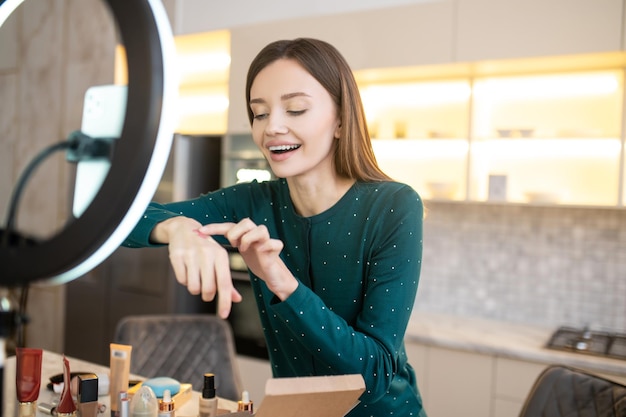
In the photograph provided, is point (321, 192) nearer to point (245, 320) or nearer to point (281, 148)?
point (281, 148)

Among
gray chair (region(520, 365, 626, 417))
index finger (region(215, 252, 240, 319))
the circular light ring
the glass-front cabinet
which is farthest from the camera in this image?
the glass-front cabinet

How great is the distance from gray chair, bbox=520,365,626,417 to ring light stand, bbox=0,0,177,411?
1.20 metres

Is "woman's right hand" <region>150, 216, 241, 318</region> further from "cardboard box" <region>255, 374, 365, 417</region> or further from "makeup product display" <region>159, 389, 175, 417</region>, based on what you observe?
"makeup product display" <region>159, 389, 175, 417</region>

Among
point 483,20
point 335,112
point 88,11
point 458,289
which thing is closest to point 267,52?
point 335,112

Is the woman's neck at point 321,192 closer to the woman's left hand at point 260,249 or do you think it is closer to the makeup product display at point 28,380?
the woman's left hand at point 260,249

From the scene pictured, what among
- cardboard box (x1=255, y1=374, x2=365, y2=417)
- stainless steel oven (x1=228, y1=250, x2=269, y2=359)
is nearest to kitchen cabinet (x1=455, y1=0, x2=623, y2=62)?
stainless steel oven (x1=228, y1=250, x2=269, y2=359)

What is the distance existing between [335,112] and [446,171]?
6.60ft

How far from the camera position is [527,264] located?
286cm

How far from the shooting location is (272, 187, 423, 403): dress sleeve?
2.65ft

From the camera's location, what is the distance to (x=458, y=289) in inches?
118

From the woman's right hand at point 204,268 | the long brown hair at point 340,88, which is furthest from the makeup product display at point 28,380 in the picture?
the long brown hair at point 340,88

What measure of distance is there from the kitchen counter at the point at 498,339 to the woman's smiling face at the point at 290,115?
5.37 feet

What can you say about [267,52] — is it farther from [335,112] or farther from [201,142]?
[201,142]

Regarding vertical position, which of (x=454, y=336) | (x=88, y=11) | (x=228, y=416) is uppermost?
(x=88, y=11)
